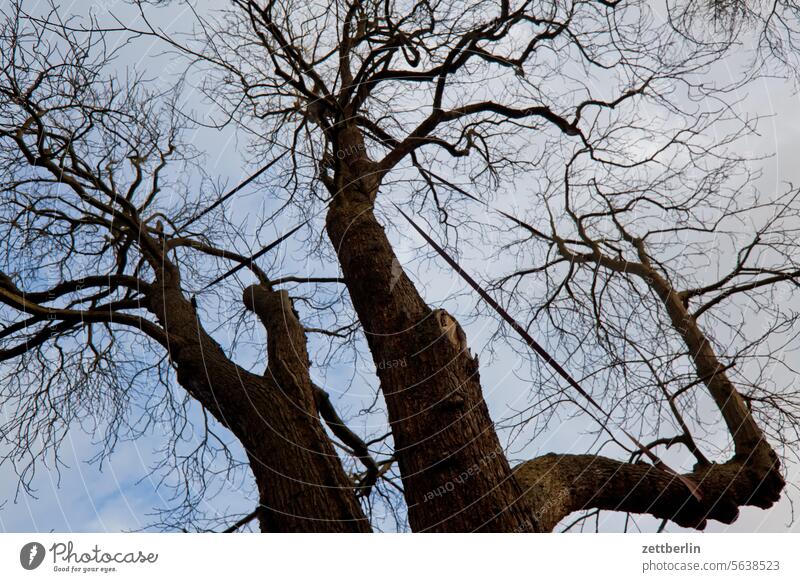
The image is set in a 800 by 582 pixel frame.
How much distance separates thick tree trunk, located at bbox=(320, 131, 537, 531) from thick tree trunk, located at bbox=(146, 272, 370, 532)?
34 cm

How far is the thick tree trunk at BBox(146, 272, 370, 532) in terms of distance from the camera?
9.34 feet

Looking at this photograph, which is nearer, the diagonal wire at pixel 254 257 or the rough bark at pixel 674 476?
the rough bark at pixel 674 476

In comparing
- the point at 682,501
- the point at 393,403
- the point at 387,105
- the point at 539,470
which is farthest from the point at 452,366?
the point at 387,105

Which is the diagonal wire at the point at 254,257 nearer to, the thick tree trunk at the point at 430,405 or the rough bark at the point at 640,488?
the thick tree trunk at the point at 430,405

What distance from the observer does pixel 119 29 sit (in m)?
3.81

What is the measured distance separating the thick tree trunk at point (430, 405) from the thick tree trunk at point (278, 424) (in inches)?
13.6

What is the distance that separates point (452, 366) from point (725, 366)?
2062 mm

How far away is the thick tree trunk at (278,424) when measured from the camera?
2848 mm

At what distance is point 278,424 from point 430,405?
29.4 inches

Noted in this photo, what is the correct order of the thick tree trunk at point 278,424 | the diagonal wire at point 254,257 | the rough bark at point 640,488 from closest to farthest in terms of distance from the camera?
the thick tree trunk at point 278,424
the rough bark at point 640,488
the diagonal wire at point 254,257

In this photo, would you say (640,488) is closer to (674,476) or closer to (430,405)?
(674,476)
